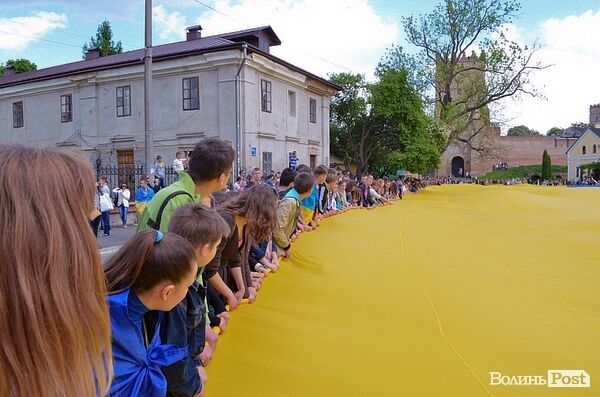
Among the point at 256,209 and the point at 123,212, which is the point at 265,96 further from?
the point at 256,209

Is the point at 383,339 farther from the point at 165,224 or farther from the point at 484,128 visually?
the point at 484,128

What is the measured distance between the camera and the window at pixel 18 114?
31.2 m

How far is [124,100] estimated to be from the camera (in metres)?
26.7

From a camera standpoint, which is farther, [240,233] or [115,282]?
[240,233]

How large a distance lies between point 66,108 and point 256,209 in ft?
92.5

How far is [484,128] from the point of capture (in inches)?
1793

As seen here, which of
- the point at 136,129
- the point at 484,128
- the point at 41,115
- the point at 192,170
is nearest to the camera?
the point at 192,170

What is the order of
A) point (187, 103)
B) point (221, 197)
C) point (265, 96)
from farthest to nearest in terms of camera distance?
point (265, 96) → point (187, 103) → point (221, 197)

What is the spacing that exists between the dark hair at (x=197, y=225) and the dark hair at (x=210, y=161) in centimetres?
66

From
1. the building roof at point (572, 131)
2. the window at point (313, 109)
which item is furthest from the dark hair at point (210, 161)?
the building roof at point (572, 131)

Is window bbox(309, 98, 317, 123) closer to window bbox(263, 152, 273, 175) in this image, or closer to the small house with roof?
window bbox(263, 152, 273, 175)

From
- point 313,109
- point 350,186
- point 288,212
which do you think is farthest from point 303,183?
point 313,109

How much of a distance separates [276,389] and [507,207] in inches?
574

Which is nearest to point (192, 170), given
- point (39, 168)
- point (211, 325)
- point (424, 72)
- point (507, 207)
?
point (211, 325)
